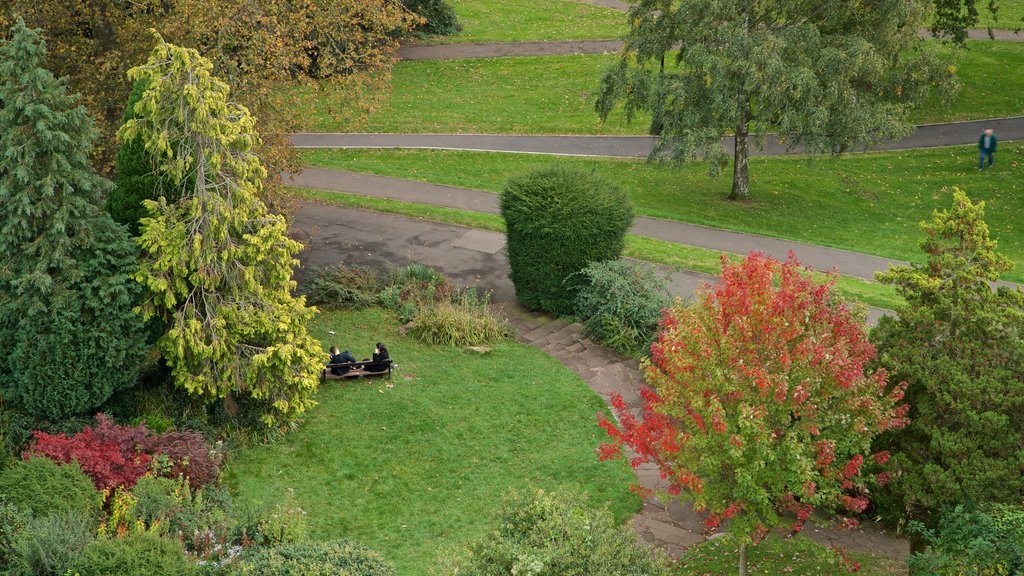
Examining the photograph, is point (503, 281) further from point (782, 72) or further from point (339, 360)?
point (782, 72)

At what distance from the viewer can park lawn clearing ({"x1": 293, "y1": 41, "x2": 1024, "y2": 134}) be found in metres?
35.1

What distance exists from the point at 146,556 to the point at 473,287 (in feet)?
35.3

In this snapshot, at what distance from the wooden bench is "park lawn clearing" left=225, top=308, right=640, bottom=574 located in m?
0.16

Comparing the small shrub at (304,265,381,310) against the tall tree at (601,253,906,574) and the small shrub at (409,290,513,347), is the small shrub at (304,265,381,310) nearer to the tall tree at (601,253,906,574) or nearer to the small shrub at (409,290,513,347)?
the small shrub at (409,290,513,347)

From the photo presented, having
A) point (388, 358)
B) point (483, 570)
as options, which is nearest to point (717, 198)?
point (388, 358)

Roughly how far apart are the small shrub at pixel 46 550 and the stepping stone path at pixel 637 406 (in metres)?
7.59

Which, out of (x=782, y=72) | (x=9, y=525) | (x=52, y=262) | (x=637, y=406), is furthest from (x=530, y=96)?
(x=9, y=525)

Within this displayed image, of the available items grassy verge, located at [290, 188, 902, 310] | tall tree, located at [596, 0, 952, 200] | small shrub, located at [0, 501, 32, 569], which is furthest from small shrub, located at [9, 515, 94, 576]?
tall tree, located at [596, 0, 952, 200]

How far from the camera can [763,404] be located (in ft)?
38.1

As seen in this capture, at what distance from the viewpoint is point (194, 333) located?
14812 mm

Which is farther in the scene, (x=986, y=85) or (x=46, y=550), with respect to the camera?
(x=986, y=85)

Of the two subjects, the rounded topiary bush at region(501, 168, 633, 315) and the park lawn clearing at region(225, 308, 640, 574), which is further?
the rounded topiary bush at region(501, 168, 633, 315)

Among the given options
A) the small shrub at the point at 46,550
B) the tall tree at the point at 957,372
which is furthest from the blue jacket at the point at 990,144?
the small shrub at the point at 46,550

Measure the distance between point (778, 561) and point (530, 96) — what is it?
88.2 ft
